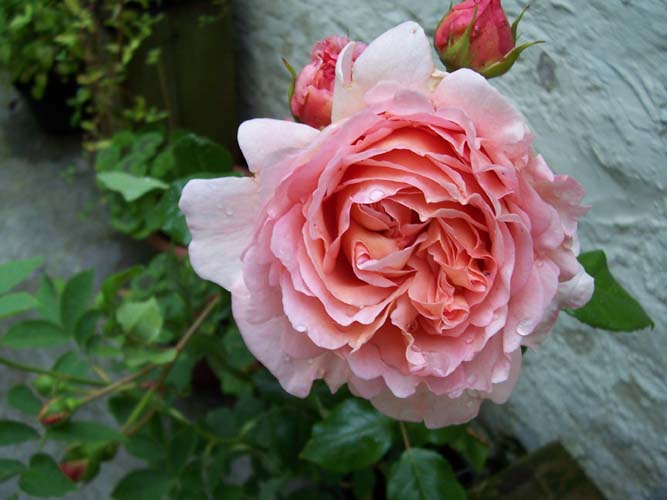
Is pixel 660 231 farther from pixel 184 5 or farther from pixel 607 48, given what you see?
pixel 184 5

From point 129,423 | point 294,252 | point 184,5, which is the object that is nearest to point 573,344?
point 129,423

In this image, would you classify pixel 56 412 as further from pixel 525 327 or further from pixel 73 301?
pixel 525 327


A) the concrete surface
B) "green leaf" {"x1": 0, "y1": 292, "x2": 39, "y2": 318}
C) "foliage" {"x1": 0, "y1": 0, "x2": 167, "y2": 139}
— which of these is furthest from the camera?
the concrete surface

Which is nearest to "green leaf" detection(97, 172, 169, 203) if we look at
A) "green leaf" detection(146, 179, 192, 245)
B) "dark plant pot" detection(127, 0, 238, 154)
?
"green leaf" detection(146, 179, 192, 245)

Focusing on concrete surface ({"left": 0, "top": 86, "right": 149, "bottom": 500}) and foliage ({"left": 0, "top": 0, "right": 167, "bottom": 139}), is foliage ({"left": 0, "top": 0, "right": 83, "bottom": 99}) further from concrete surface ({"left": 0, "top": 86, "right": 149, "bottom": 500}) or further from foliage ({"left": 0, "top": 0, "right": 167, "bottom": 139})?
concrete surface ({"left": 0, "top": 86, "right": 149, "bottom": 500})

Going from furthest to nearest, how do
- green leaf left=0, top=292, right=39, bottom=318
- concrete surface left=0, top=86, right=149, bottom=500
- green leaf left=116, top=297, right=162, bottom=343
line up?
concrete surface left=0, top=86, right=149, bottom=500 < green leaf left=116, top=297, right=162, bottom=343 < green leaf left=0, top=292, right=39, bottom=318

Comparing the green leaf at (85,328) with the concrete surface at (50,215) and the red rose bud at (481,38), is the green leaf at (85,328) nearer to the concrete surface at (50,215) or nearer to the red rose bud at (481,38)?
the red rose bud at (481,38)

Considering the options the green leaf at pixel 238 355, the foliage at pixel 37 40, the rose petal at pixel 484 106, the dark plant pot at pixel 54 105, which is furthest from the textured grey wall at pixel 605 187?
the dark plant pot at pixel 54 105
